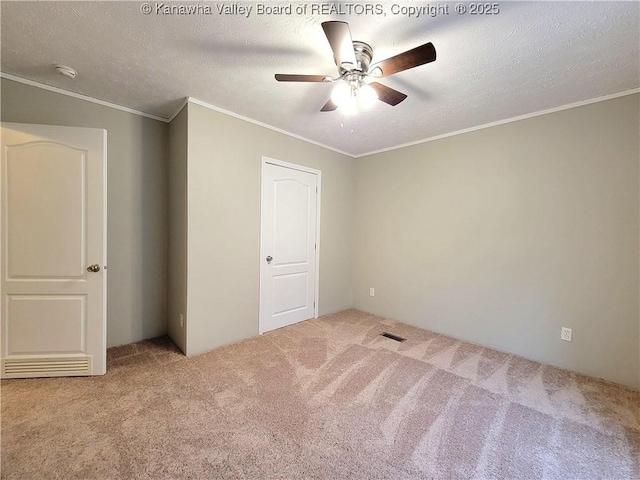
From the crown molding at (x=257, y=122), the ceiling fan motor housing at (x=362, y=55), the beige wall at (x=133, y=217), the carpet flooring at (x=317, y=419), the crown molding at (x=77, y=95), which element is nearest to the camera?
the carpet flooring at (x=317, y=419)

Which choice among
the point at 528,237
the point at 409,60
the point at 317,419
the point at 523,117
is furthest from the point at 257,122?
the point at 528,237

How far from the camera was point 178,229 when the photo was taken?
2.71 metres

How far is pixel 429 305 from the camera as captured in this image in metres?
3.36

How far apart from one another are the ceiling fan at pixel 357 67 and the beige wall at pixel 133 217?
197cm

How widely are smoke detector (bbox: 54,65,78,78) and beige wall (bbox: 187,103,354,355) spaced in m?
0.83

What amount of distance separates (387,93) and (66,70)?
244cm

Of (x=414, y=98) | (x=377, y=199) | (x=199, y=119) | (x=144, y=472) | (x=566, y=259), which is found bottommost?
→ (x=144, y=472)

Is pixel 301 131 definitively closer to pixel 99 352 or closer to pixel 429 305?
pixel 429 305

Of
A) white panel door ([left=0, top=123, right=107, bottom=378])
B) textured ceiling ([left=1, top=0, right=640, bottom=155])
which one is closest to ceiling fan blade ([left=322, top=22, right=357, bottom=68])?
textured ceiling ([left=1, top=0, right=640, bottom=155])

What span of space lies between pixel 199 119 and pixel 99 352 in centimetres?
223

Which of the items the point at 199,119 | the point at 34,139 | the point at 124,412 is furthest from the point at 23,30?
the point at 124,412

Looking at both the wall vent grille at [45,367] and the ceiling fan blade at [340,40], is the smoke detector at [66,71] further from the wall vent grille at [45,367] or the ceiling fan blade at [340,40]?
the wall vent grille at [45,367]

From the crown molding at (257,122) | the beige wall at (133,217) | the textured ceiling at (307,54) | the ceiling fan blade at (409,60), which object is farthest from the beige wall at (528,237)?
the beige wall at (133,217)

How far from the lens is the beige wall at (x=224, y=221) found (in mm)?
2564
